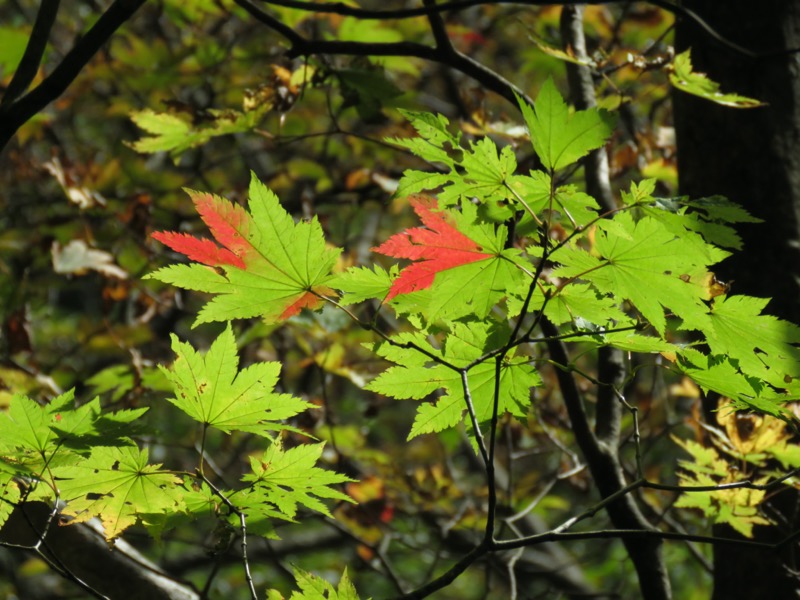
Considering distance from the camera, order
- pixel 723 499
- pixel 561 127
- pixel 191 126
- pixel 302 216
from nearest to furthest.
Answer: pixel 561 127, pixel 723 499, pixel 191 126, pixel 302 216

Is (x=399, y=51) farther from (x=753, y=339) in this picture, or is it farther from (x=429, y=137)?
(x=753, y=339)

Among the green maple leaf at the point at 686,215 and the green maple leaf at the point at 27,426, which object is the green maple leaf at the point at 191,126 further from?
the green maple leaf at the point at 686,215

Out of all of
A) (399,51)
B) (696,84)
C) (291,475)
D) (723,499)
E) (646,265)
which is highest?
(399,51)

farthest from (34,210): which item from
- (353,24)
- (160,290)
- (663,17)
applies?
(663,17)

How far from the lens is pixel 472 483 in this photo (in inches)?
180

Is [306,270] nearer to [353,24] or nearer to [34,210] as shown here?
[353,24]

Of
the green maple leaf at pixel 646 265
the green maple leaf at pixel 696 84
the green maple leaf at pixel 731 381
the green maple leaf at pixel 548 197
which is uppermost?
the green maple leaf at pixel 696 84

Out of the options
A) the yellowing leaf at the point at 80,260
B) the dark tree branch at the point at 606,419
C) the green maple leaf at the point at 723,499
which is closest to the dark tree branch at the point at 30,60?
the dark tree branch at the point at 606,419

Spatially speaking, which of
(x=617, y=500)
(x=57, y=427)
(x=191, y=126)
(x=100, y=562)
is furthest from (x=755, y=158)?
(x=100, y=562)

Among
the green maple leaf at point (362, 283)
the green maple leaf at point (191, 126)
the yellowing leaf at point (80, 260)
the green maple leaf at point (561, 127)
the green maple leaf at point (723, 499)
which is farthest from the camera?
the yellowing leaf at point (80, 260)

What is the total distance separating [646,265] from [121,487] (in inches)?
27.2

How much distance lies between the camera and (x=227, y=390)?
0.96m

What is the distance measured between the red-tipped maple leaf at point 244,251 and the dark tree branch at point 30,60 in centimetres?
28

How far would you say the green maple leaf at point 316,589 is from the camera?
90cm
